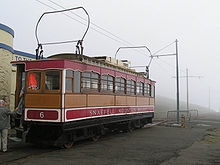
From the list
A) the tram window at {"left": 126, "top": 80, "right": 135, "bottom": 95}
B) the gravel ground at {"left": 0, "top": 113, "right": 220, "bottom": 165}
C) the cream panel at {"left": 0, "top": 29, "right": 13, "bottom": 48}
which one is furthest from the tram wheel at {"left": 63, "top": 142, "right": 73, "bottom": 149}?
the cream panel at {"left": 0, "top": 29, "right": 13, "bottom": 48}

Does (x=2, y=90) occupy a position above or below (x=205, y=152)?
above

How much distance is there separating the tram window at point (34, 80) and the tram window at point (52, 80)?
1.07 feet

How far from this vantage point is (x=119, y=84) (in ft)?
42.0

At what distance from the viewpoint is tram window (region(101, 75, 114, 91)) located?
1124 centimetres

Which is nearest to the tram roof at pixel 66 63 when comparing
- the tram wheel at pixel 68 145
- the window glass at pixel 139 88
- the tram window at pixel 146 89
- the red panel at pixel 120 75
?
the red panel at pixel 120 75

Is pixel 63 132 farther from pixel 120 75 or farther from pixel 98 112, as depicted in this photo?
pixel 120 75

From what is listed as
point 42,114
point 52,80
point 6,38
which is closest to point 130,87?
point 52,80

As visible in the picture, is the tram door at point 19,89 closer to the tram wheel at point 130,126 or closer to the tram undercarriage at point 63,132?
the tram undercarriage at point 63,132

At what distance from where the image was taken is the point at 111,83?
39.4 feet

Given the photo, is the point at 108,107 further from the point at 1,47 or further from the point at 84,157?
the point at 1,47

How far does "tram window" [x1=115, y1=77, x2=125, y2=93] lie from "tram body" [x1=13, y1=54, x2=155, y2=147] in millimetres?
565

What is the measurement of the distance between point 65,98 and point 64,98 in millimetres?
54

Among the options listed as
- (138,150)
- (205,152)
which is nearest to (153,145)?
(138,150)

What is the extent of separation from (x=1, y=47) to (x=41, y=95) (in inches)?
265
